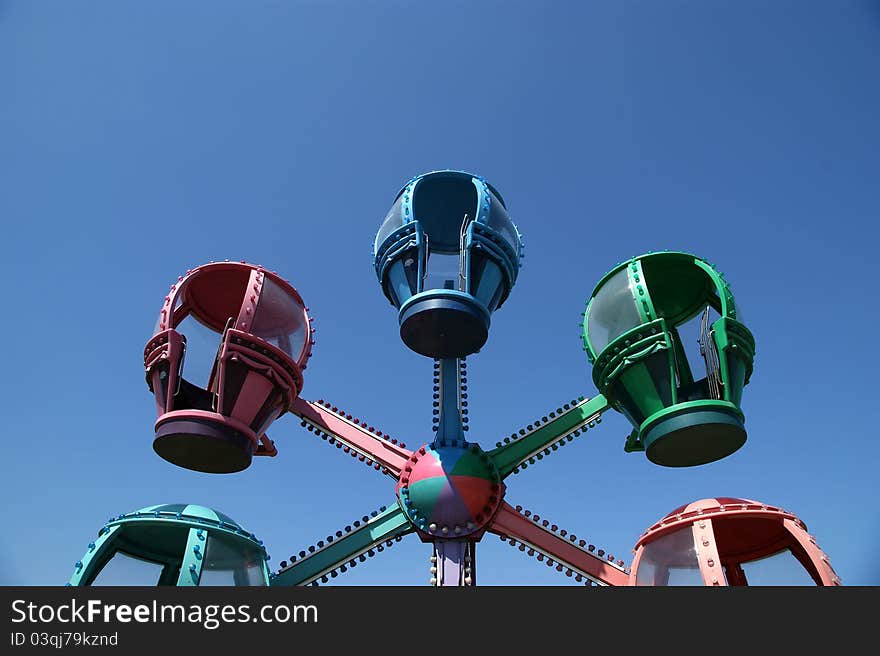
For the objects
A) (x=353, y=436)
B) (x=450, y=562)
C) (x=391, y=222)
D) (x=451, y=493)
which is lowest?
(x=450, y=562)

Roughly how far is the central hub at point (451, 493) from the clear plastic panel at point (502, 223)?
3.39 meters

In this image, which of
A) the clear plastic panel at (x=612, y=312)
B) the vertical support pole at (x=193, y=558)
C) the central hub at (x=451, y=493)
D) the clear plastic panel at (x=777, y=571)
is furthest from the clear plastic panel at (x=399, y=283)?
the clear plastic panel at (x=777, y=571)

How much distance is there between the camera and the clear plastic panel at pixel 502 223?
11773mm

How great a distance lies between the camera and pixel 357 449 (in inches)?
459

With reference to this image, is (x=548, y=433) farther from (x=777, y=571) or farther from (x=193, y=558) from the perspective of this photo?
(x=193, y=558)

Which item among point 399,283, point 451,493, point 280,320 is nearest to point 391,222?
point 399,283

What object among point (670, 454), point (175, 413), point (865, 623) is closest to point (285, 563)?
point (175, 413)

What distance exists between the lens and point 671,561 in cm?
821

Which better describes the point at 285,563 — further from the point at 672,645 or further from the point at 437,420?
the point at 672,645

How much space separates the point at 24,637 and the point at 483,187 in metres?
9.00

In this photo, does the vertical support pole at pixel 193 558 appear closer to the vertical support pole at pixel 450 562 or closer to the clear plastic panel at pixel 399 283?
the vertical support pole at pixel 450 562

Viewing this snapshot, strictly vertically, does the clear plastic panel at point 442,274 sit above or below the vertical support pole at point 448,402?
above

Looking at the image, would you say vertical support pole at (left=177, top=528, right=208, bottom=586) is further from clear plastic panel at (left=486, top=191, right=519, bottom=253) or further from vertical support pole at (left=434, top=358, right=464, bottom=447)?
clear plastic panel at (left=486, top=191, right=519, bottom=253)

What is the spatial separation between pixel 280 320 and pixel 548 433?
14.2 feet
